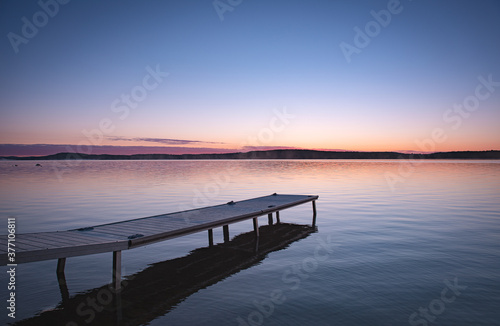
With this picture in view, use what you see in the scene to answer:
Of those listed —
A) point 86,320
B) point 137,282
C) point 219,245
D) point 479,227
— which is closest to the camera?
point 86,320

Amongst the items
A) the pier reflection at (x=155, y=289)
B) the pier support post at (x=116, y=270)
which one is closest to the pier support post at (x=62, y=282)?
the pier reflection at (x=155, y=289)

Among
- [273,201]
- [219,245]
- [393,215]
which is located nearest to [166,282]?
[219,245]

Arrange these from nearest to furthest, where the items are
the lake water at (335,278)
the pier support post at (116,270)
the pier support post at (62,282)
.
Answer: the lake water at (335,278) < the pier support post at (62,282) < the pier support post at (116,270)

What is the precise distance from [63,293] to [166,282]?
7.44 ft

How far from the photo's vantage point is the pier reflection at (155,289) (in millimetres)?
6688

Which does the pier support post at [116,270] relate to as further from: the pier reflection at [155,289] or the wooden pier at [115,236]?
the pier reflection at [155,289]

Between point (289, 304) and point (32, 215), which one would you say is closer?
point (289, 304)

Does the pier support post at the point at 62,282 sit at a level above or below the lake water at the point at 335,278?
above

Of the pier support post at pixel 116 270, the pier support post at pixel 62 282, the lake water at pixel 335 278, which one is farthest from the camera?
the pier support post at pixel 116 270

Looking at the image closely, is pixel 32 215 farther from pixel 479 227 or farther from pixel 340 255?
pixel 479 227

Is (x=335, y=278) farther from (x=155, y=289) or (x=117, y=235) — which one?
(x=117, y=235)

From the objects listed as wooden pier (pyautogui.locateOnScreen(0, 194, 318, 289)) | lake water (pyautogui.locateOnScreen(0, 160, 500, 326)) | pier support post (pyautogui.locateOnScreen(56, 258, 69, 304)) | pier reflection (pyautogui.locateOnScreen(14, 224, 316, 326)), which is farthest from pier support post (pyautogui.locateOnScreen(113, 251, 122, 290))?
pier support post (pyautogui.locateOnScreen(56, 258, 69, 304))

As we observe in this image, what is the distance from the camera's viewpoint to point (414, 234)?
45.0 ft

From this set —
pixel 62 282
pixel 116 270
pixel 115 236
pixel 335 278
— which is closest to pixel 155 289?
pixel 116 270
